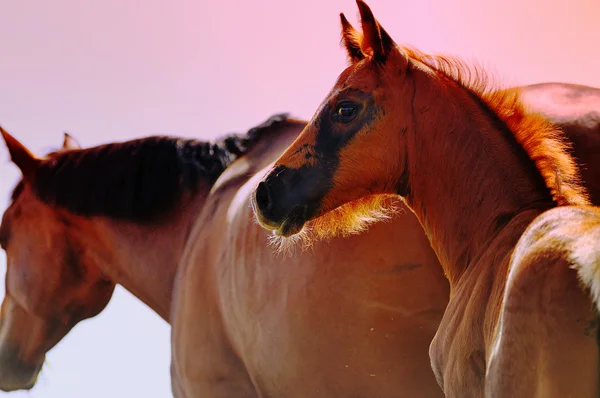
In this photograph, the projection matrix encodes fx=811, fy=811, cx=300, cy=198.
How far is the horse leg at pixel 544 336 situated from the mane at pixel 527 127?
732 mm

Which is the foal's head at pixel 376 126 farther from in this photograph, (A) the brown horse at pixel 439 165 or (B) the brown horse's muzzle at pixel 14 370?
(B) the brown horse's muzzle at pixel 14 370

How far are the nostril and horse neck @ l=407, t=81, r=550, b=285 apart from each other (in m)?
0.54

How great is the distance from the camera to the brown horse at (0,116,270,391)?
17.3 ft

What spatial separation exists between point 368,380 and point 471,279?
53.9 inches

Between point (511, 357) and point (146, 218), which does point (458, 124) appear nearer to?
point (511, 357)

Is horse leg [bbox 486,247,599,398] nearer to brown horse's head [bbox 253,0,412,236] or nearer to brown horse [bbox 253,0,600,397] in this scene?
brown horse [bbox 253,0,600,397]

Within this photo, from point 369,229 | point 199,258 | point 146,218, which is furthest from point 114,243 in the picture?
point 369,229

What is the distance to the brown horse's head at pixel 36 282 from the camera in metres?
5.43

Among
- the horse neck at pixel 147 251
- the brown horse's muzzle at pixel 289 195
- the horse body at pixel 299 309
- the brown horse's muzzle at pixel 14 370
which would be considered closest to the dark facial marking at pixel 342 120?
the brown horse's muzzle at pixel 289 195

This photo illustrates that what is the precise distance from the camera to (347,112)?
3.00 meters

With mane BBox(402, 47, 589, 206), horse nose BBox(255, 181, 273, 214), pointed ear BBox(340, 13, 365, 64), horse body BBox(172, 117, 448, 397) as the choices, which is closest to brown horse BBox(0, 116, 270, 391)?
horse body BBox(172, 117, 448, 397)

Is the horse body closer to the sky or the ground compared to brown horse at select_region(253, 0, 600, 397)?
closer to the ground

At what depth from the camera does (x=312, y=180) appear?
3.04m

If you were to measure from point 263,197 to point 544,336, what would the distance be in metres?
1.45
